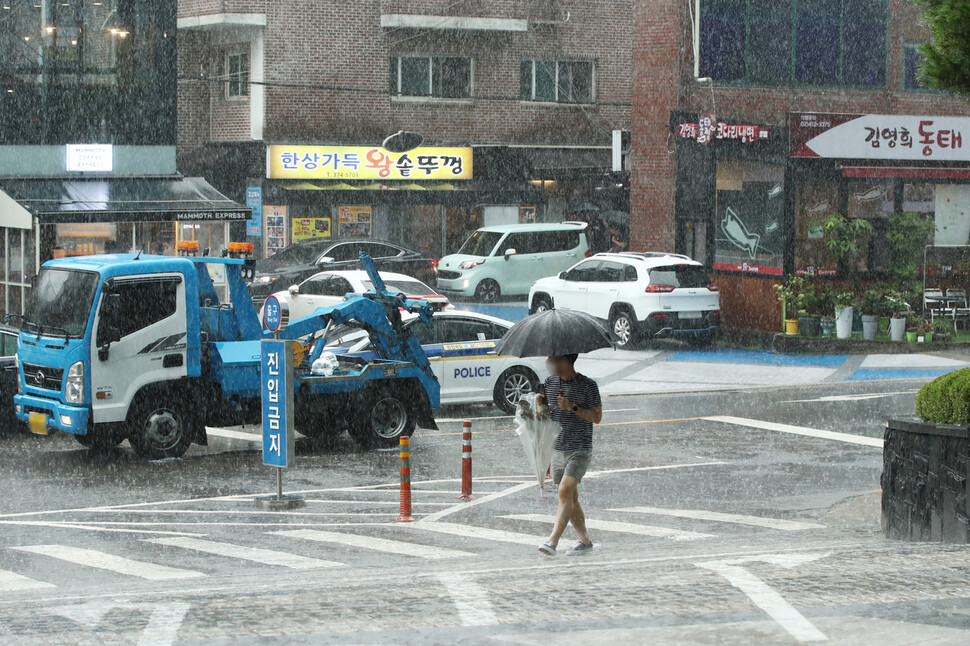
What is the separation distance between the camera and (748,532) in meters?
12.1

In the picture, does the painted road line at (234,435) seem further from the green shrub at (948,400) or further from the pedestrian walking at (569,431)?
the green shrub at (948,400)

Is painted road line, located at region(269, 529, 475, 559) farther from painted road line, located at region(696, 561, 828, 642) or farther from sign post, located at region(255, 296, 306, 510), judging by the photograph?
painted road line, located at region(696, 561, 828, 642)

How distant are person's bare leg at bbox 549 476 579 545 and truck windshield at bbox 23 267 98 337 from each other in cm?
743

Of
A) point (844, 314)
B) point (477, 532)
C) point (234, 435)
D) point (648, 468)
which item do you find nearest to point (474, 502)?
point (477, 532)

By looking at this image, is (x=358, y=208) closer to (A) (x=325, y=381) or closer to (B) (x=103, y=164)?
(B) (x=103, y=164)

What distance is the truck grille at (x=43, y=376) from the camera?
1587cm

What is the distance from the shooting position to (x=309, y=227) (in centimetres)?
4006

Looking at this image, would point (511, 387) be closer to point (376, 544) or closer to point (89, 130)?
point (376, 544)

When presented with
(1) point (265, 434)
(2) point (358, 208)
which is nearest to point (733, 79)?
(2) point (358, 208)

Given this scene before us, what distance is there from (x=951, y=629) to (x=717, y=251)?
951 inches

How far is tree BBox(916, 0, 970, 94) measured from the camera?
353 inches

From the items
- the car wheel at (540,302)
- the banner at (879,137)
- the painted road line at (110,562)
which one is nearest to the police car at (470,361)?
the painted road line at (110,562)

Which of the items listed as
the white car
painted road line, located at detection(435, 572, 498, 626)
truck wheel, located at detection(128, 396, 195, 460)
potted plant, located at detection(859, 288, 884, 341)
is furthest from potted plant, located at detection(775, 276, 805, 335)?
painted road line, located at detection(435, 572, 498, 626)

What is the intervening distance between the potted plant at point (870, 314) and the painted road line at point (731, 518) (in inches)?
639
